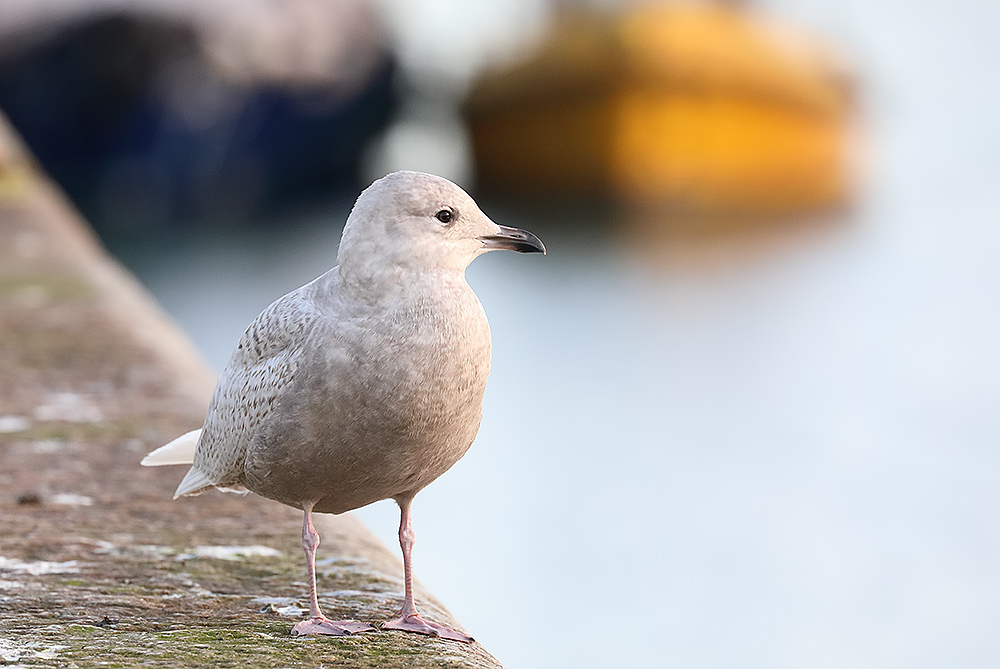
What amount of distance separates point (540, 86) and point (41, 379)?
21972 mm

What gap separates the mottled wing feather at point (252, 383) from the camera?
2371 millimetres

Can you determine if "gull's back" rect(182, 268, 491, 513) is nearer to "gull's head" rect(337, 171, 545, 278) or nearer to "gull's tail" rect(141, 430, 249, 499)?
"gull's head" rect(337, 171, 545, 278)

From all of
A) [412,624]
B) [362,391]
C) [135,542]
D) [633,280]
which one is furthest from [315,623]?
[633,280]

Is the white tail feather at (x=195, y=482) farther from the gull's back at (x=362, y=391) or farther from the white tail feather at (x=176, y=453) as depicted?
the gull's back at (x=362, y=391)

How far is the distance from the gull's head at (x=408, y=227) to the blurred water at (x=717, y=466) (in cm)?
422

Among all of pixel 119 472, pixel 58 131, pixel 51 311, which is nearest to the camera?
pixel 119 472

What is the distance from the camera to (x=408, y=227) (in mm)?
2307

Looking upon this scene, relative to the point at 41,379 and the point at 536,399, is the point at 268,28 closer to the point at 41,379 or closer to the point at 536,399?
the point at 536,399

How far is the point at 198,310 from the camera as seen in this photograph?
1318 centimetres

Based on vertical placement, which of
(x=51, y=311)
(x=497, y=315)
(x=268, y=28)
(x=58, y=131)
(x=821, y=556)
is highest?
(x=268, y=28)

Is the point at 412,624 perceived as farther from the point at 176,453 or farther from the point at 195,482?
the point at 176,453

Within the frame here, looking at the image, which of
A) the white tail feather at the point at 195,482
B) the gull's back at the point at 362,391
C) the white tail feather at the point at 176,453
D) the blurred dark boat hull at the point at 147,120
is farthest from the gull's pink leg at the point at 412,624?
the blurred dark boat hull at the point at 147,120

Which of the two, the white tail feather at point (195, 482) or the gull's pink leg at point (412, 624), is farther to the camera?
the white tail feather at point (195, 482)

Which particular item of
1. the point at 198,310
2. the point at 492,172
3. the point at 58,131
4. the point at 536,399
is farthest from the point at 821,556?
the point at 492,172
